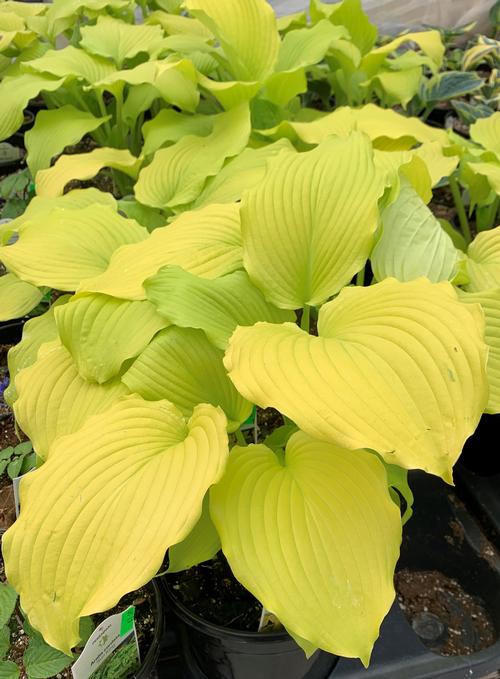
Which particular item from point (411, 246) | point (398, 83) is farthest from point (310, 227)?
point (398, 83)

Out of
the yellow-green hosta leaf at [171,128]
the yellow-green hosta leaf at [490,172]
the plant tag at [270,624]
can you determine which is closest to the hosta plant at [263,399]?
the plant tag at [270,624]

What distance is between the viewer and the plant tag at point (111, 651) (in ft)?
2.29

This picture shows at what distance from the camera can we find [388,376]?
1.96 feet

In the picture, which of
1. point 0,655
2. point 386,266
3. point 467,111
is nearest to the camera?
point 0,655

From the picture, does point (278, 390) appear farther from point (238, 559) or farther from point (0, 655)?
point (0, 655)

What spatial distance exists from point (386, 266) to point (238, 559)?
1.62 feet

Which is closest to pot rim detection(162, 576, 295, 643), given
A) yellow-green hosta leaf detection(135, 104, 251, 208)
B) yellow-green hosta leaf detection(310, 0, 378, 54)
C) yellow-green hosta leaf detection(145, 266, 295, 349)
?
yellow-green hosta leaf detection(145, 266, 295, 349)

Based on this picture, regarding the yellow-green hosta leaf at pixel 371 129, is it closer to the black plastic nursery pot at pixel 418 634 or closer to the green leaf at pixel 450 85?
the green leaf at pixel 450 85

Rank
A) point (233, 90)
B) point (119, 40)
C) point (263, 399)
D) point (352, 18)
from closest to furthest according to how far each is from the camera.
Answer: point (263, 399), point (233, 90), point (119, 40), point (352, 18)

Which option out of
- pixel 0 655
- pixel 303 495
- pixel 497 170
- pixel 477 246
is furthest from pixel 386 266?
pixel 0 655

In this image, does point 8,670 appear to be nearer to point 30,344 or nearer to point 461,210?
point 30,344

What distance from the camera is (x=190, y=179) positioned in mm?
1263

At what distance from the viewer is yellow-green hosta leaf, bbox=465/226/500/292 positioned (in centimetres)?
98

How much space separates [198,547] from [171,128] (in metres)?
1.11
